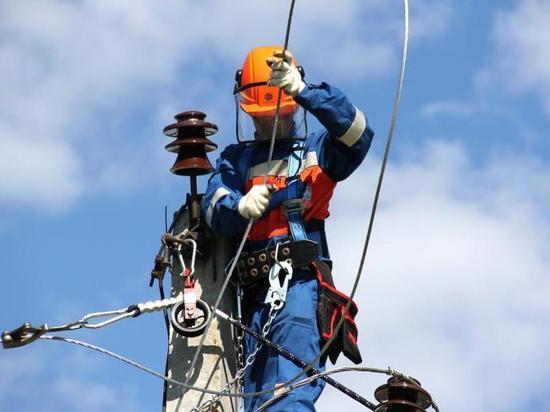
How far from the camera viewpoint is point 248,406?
1502 cm

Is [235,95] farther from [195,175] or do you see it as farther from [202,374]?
[202,374]

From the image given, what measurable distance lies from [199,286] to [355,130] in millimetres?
1440

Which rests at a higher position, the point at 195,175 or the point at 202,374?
the point at 195,175

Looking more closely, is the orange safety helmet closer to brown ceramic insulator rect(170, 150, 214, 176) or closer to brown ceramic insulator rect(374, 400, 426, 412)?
brown ceramic insulator rect(170, 150, 214, 176)

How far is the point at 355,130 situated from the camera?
15039 mm

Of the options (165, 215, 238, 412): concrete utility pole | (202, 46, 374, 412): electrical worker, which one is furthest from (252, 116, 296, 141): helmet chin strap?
(165, 215, 238, 412): concrete utility pole

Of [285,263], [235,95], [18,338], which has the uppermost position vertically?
[235,95]

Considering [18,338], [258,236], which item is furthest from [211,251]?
[18,338]

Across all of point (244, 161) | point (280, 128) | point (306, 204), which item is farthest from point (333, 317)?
point (280, 128)

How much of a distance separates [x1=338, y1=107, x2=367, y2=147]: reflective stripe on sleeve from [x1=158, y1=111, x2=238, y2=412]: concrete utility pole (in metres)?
1.04

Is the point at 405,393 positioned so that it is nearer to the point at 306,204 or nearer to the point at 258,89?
the point at 306,204

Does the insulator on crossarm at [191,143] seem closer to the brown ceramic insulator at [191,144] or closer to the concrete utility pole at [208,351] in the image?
the brown ceramic insulator at [191,144]

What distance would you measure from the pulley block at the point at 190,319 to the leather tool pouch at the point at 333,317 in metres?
0.70

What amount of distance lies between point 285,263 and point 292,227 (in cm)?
25
